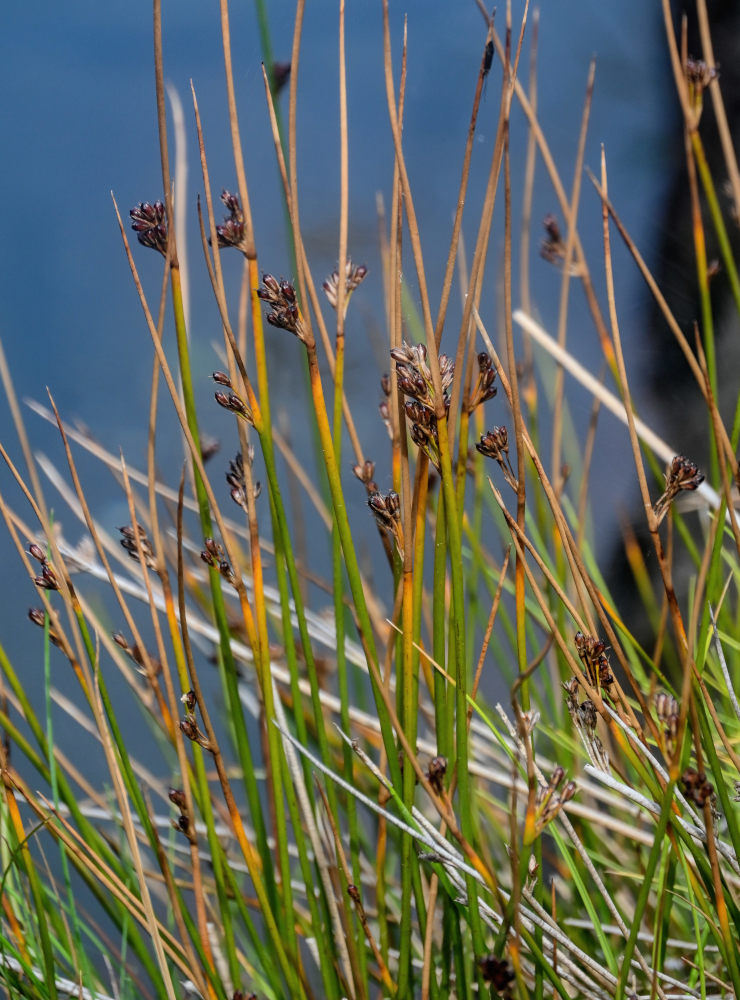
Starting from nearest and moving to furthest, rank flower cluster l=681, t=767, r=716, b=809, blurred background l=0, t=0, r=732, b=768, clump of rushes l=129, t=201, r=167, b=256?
flower cluster l=681, t=767, r=716, b=809 → clump of rushes l=129, t=201, r=167, b=256 → blurred background l=0, t=0, r=732, b=768

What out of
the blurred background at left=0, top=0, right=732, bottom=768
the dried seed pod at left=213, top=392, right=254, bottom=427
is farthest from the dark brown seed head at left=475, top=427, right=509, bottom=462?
the blurred background at left=0, top=0, right=732, bottom=768

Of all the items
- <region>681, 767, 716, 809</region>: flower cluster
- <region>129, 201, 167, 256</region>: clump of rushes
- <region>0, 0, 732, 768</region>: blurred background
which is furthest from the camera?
<region>0, 0, 732, 768</region>: blurred background

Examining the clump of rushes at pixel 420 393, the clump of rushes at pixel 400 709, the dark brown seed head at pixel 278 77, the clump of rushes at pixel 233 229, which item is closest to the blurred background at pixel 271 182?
the clump of rushes at pixel 400 709

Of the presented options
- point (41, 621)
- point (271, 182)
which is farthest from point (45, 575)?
point (271, 182)

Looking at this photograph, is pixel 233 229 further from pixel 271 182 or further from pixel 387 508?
pixel 271 182

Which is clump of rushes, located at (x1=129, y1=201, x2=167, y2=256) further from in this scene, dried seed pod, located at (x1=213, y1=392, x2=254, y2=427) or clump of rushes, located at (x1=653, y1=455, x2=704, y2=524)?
clump of rushes, located at (x1=653, y1=455, x2=704, y2=524)

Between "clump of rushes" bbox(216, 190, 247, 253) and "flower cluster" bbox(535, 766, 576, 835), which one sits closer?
"flower cluster" bbox(535, 766, 576, 835)
